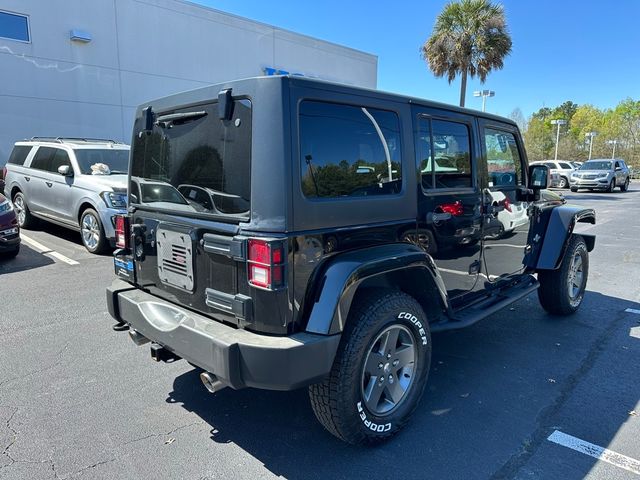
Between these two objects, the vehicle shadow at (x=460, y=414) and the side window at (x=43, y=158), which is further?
the side window at (x=43, y=158)

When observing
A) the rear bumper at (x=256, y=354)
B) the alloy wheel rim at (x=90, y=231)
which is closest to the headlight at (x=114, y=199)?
the alloy wheel rim at (x=90, y=231)

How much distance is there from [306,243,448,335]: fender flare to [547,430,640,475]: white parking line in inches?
57.7

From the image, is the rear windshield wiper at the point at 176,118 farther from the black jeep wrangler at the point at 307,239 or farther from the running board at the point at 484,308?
the running board at the point at 484,308

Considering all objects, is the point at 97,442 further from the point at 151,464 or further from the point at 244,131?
the point at 244,131

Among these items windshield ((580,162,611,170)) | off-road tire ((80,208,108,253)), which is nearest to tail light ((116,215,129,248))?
off-road tire ((80,208,108,253))

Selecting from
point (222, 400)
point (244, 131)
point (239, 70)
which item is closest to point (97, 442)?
point (222, 400)

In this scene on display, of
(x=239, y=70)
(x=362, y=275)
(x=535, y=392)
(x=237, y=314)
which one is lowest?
(x=535, y=392)

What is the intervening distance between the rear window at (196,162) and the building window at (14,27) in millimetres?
12589

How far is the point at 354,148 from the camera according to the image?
2678 mm

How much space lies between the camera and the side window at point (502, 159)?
3920 mm

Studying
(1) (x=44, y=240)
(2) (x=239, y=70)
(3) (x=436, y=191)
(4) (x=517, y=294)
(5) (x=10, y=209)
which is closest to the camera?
(3) (x=436, y=191)

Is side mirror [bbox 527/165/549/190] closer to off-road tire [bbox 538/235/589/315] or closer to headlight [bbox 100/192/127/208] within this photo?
off-road tire [bbox 538/235/589/315]

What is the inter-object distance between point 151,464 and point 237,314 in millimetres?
994

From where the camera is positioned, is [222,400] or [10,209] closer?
[222,400]
